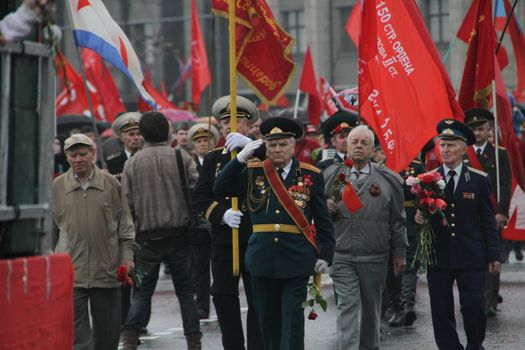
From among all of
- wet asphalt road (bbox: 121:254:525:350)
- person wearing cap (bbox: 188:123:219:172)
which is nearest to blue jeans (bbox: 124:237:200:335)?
wet asphalt road (bbox: 121:254:525:350)

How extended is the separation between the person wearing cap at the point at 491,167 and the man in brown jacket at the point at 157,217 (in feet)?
11.0

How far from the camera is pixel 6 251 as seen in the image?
5441mm

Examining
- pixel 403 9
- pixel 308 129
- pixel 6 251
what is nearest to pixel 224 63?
pixel 308 129

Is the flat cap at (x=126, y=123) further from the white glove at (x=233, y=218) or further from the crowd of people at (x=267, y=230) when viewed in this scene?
the white glove at (x=233, y=218)

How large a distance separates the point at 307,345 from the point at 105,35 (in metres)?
3.23

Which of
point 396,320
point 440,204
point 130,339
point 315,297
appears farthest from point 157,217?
point 396,320

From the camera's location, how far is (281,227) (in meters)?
9.14

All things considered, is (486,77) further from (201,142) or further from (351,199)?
(201,142)

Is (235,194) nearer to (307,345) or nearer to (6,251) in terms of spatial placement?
(307,345)

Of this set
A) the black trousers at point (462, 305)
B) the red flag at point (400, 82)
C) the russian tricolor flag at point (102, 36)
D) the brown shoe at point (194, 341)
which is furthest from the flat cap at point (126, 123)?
the black trousers at point (462, 305)

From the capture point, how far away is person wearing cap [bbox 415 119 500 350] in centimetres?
1005

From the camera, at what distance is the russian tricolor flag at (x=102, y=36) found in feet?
35.4

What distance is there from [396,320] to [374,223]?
2784 millimetres

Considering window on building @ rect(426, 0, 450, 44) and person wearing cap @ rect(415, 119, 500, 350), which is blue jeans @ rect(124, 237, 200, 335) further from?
window on building @ rect(426, 0, 450, 44)
